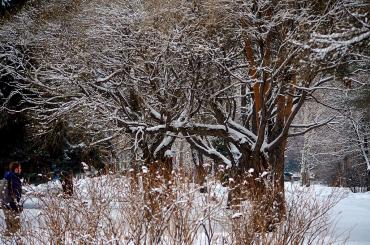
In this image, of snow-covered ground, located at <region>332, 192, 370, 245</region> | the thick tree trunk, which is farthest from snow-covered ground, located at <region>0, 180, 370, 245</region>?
the thick tree trunk

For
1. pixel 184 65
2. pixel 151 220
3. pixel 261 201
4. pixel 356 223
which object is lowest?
pixel 356 223

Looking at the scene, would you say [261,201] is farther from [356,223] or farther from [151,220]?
[356,223]

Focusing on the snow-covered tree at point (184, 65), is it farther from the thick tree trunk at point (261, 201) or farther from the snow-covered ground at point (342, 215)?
the thick tree trunk at point (261, 201)

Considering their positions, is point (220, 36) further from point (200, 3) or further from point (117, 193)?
point (117, 193)

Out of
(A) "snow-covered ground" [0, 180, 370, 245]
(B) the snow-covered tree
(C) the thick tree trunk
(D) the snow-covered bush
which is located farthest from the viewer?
(B) the snow-covered tree

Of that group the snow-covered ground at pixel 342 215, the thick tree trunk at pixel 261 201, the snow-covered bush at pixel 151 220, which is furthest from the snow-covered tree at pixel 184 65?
the snow-covered bush at pixel 151 220

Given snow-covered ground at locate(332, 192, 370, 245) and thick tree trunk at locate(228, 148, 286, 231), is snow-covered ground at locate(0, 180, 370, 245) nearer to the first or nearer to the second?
snow-covered ground at locate(332, 192, 370, 245)

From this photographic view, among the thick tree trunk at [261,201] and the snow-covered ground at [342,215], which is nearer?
the thick tree trunk at [261,201]

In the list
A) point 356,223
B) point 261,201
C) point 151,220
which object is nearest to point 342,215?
point 356,223

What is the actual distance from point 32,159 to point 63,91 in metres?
4.25

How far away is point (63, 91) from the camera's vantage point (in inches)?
523

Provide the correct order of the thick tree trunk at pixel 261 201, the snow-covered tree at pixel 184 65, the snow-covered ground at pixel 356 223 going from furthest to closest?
the snow-covered tree at pixel 184 65, the snow-covered ground at pixel 356 223, the thick tree trunk at pixel 261 201

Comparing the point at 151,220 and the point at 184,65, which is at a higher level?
the point at 184,65

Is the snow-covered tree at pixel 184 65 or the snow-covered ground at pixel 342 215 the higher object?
the snow-covered tree at pixel 184 65
